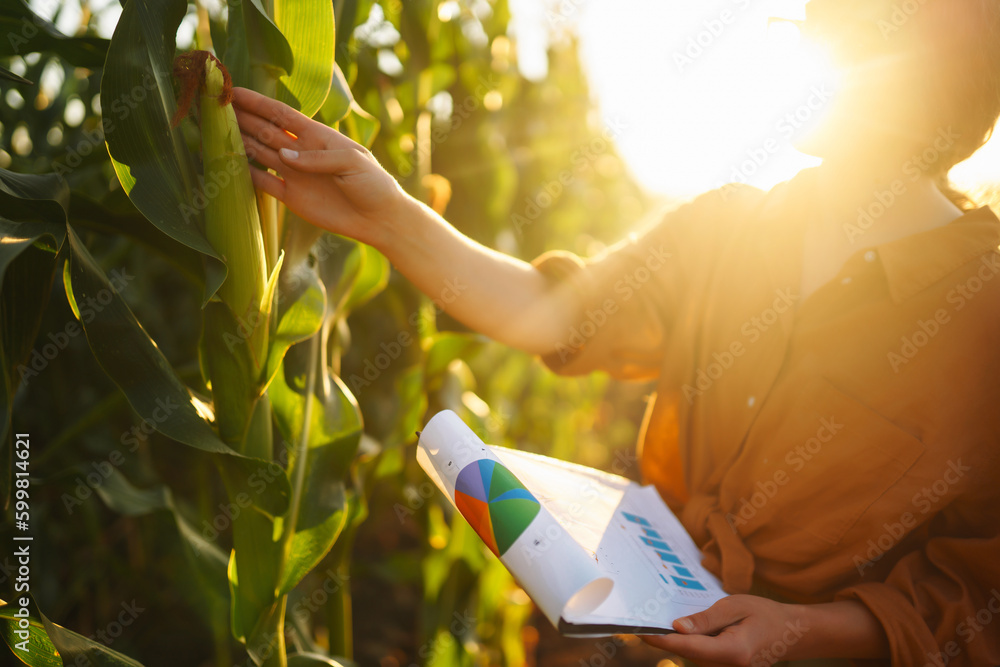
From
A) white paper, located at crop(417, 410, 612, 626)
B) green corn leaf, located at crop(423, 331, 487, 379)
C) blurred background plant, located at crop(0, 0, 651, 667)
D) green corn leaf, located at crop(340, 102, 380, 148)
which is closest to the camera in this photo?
white paper, located at crop(417, 410, 612, 626)

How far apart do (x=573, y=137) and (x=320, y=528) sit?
265 centimetres

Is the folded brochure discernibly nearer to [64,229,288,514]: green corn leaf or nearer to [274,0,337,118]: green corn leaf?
[64,229,288,514]: green corn leaf

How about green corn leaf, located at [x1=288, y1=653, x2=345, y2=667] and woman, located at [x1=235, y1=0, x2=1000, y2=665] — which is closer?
woman, located at [x1=235, y1=0, x2=1000, y2=665]

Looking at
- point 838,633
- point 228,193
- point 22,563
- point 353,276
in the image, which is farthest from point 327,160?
point 838,633

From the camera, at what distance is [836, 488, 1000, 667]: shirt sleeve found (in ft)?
2.63

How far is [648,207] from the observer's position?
216 inches

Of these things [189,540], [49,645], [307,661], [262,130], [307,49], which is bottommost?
[307,661]

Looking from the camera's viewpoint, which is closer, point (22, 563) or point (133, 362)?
point (133, 362)

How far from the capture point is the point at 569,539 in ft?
1.95

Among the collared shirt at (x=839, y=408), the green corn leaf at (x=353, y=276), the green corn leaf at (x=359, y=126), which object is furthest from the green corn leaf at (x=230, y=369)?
the collared shirt at (x=839, y=408)

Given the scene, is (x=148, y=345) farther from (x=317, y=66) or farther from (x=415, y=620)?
(x=415, y=620)

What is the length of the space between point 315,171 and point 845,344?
0.77m

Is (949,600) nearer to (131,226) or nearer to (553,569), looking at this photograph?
(553,569)

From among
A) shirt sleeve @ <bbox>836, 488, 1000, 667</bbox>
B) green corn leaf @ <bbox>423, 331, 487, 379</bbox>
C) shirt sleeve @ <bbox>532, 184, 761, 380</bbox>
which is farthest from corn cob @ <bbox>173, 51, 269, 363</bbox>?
shirt sleeve @ <bbox>836, 488, 1000, 667</bbox>
